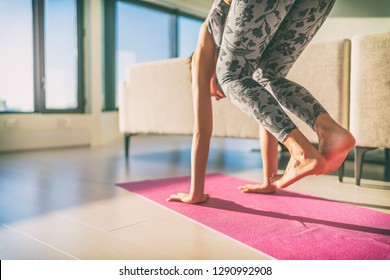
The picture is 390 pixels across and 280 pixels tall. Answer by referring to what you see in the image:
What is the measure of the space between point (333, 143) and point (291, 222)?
31cm

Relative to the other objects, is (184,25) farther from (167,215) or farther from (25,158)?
(167,215)

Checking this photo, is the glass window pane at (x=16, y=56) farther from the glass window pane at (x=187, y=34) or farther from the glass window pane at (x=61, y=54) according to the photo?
the glass window pane at (x=187, y=34)

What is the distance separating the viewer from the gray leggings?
3.05 ft

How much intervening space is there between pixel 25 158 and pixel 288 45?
226 cm

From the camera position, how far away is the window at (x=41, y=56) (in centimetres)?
329

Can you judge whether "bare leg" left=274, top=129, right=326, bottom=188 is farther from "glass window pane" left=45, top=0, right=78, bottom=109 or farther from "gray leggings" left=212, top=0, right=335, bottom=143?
"glass window pane" left=45, top=0, right=78, bottom=109

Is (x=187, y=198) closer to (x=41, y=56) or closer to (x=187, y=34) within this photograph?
(x=41, y=56)

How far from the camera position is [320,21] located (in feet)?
3.58

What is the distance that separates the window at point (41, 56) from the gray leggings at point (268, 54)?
2.77 metres

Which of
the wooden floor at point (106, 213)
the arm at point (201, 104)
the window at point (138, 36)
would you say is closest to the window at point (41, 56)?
the window at point (138, 36)

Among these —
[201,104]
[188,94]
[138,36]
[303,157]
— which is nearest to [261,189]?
[201,104]

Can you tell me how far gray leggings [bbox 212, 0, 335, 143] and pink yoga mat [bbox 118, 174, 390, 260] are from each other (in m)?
0.27
